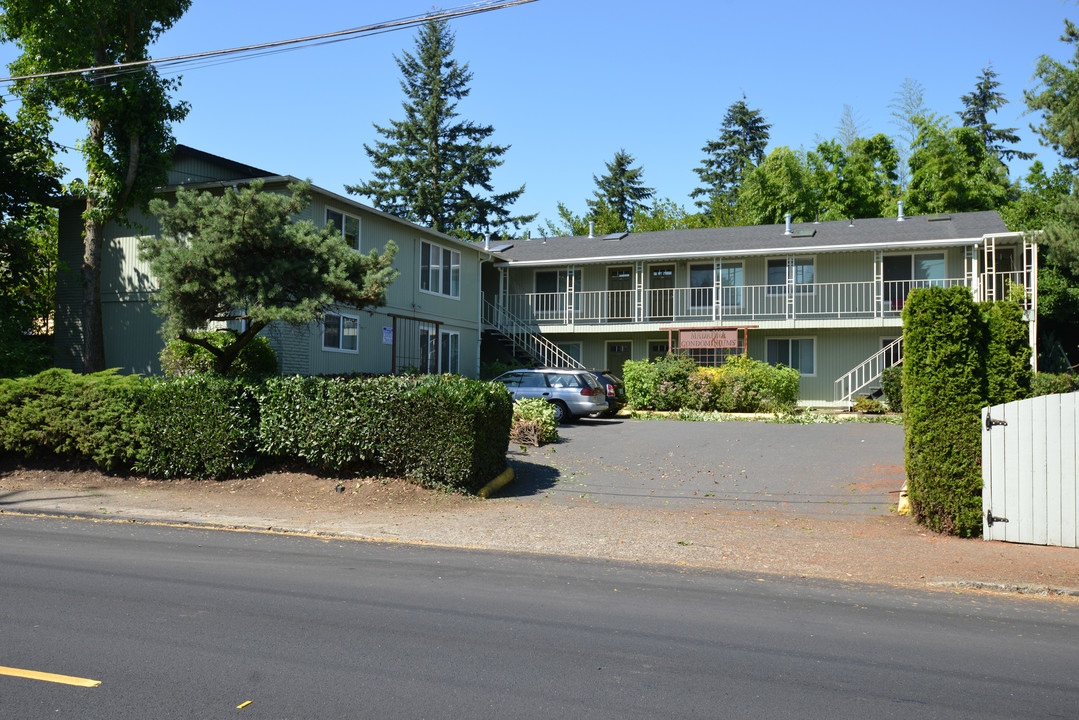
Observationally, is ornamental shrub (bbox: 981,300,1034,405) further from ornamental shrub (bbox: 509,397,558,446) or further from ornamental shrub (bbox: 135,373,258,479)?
ornamental shrub (bbox: 135,373,258,479)

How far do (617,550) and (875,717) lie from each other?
4770 millimetres

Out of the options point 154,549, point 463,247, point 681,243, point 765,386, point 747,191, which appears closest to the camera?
point 154,549

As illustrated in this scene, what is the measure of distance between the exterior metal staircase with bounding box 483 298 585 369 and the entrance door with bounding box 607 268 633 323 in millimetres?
2445

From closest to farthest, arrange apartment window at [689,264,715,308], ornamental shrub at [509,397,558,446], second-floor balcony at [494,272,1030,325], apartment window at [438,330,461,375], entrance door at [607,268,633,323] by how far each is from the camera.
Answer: ornamental shrub at [509,397,558,446] < apartment window at [438,330,461,375] < second-floor balcony at [494,272,1030,325] < apartment window at [689,264,715,308] < entrance door at [607,268,633,323]

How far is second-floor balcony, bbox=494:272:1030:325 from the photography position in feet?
88.4

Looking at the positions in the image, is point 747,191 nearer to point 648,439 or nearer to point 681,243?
point 681,243

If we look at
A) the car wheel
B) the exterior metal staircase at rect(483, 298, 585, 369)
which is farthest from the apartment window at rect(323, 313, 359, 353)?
the exterior metal staircase at rect(483, 298, 585, 369)

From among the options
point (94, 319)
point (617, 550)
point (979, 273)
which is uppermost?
point (979, 273)

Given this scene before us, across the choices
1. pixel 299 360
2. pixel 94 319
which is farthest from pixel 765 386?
pixel 94 319

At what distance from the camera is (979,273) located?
25969 millimetres

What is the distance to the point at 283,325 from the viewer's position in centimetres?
1939

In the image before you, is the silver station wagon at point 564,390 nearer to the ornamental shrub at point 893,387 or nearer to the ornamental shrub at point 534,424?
the ornamental shrub at point 534,424

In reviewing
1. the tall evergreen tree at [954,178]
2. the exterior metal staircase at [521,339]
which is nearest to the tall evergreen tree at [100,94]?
the exterior metal staircase at [521,339]

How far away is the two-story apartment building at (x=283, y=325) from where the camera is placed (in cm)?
2006
